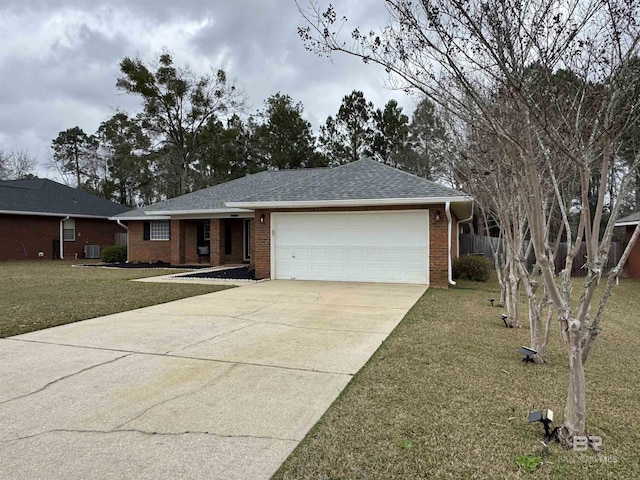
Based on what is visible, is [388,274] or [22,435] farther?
[388,274]

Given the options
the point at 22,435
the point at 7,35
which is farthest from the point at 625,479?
the point at 7,35

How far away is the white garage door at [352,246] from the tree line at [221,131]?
53.7 ft

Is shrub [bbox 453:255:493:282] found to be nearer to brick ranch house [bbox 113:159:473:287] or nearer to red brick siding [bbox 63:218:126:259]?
brick ranch house [bbox 113:159:473:287]

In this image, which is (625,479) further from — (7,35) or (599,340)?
(7,35)

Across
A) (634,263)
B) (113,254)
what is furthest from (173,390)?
(113,254)

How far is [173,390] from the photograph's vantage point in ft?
12.3

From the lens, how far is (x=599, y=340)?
19.9 ft

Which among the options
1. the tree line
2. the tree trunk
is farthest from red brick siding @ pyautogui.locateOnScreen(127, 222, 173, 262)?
the tree trunk

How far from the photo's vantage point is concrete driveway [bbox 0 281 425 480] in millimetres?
2621

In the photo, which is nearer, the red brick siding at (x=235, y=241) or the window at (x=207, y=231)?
the red brick siding at (x=235, y=241)

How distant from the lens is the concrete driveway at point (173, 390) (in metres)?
2.62

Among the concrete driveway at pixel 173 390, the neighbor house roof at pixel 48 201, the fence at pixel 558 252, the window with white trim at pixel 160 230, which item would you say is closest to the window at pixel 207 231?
the window with white trim at pixel 160 230

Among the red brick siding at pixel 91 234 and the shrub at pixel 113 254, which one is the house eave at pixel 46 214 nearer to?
Result: the red brick siding at pixel 91 234

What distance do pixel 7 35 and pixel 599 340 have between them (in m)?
16.4
